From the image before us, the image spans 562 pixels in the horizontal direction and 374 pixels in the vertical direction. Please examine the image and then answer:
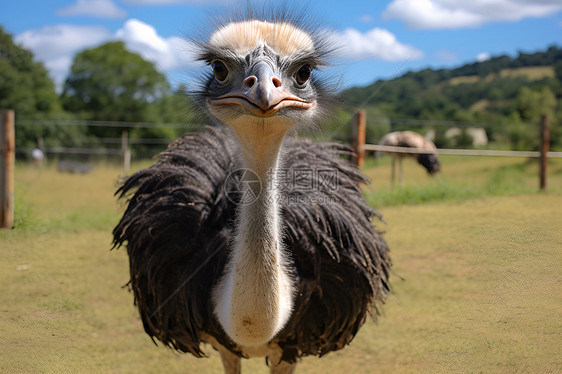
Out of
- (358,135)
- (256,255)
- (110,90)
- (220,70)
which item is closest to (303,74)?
(220,70)

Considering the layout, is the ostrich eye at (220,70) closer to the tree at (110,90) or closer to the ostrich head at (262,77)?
the ostrich head at (262,77)

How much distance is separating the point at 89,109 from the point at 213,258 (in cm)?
2468

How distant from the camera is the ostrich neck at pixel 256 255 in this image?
1901mm

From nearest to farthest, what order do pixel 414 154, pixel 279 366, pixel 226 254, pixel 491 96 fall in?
1. pixel 226 254
2. pixel 279 366
3. pixel 414 154
4. pixel 491 96

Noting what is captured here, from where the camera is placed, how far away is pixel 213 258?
7.82 feet

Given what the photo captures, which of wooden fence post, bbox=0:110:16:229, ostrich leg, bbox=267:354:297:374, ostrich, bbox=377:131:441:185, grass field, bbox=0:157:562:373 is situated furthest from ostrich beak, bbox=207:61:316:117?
ostrich, bbox=377:131:441:185

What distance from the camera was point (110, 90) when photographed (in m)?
24.5

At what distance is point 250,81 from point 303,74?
387 mm

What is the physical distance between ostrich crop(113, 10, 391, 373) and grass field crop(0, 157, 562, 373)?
1.33ft

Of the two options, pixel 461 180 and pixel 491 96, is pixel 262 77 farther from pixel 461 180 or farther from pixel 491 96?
pixel 491 96

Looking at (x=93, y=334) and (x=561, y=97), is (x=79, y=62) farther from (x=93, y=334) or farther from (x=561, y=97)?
(x=561, y=97)

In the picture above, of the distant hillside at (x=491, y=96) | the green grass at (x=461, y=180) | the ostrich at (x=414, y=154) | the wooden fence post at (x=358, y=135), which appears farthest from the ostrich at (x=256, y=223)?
the distant hillside at (x=491, y=96)

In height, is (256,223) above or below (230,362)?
above

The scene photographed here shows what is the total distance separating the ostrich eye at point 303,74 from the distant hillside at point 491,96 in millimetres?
12465
